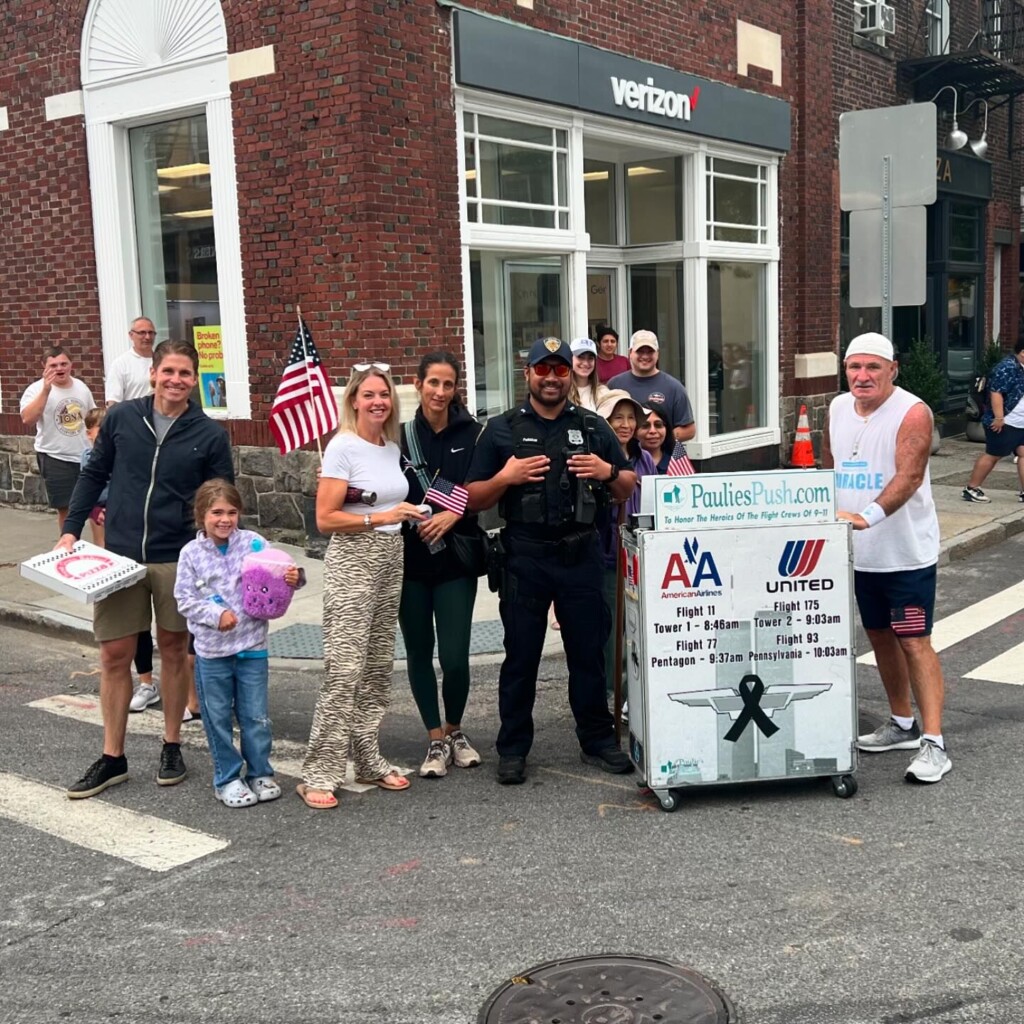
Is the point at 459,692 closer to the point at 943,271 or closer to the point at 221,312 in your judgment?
the point at 221,312

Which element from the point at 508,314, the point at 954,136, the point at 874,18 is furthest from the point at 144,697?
the point at 954,136

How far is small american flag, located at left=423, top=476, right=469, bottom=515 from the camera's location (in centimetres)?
533

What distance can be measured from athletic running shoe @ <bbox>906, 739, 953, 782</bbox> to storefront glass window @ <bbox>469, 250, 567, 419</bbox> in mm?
6441

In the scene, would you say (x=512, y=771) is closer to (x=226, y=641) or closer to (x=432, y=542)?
(x=432, y=542)

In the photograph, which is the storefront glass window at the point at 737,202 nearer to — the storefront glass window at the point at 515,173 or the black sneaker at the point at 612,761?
the storefront glass window at the point at 515,173

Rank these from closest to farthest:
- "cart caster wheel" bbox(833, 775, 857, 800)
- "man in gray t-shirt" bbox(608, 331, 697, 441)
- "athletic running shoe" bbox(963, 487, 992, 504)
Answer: "cart caster wheel" bbox(833, 775, 857, 800) → "man in gray t-shirt" bbox(608, 331, 697, 441) → "athletic running shoe" bbox(963, 487, 992, 504)

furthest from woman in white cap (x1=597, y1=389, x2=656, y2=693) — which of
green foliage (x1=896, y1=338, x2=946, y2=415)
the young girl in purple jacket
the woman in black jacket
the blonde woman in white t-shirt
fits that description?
green foliage (x1=896, y1=338, x2=946, y2=415)

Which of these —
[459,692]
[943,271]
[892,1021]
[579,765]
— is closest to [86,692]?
[459,692]

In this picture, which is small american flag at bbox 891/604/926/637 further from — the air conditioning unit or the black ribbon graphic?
the air conditioning unit

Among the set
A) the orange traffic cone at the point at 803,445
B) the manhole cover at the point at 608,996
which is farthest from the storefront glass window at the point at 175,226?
the manhole cover at the point at 608,996

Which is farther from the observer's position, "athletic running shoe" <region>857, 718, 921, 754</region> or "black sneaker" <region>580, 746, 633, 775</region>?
"athletic running shoe" <region>857, 718, 921, 754</region>

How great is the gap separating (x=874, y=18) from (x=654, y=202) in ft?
17.9

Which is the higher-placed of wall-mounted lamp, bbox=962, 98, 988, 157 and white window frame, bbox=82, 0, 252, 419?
wall-mounted lamp, bbox=962, 98, 988, 157

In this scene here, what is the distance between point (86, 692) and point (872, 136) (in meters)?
6.31
